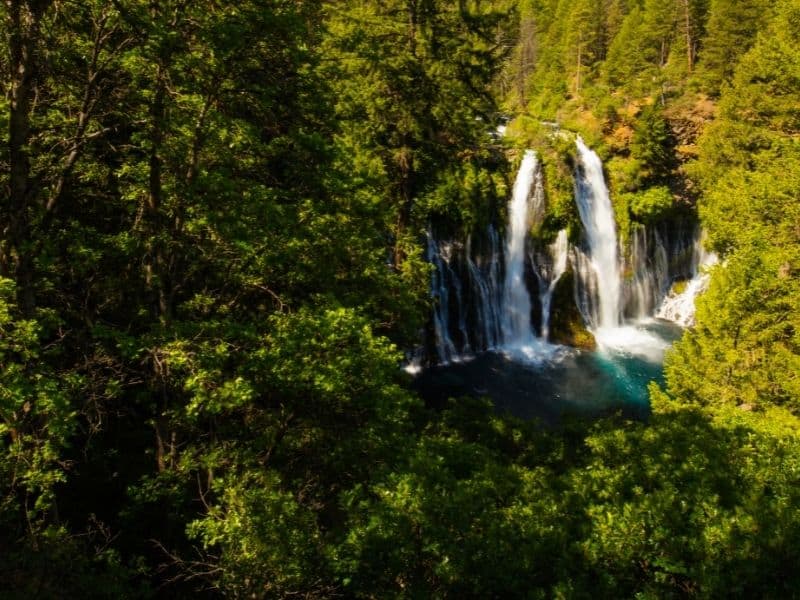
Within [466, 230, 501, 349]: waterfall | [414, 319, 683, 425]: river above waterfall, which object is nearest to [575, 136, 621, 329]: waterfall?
[414, 319, 683, 425]: river above waterfall

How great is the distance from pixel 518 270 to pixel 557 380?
7385mm

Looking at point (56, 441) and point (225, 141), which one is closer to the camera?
point (56, 441)

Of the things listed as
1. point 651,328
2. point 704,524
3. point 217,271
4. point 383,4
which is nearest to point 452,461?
point 704,524

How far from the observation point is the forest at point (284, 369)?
555 cm

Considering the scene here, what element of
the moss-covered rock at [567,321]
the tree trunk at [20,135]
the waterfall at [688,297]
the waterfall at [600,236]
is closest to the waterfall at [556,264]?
the moss-covered rock at [567,321]

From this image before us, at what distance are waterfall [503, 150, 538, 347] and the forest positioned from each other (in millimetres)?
12746

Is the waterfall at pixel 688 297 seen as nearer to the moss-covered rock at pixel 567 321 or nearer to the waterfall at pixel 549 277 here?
the waterfall at pixel 549 277

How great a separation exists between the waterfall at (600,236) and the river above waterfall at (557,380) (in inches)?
124

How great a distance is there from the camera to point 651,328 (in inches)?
1243

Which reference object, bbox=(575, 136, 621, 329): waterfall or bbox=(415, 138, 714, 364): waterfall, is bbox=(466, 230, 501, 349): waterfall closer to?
bbox=(415, 138, 714, 364): waterfall

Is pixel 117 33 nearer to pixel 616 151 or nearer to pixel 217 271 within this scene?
pixel 217 271

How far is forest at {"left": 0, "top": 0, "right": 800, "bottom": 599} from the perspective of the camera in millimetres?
5555

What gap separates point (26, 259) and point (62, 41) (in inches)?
141

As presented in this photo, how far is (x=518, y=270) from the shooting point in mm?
28766
